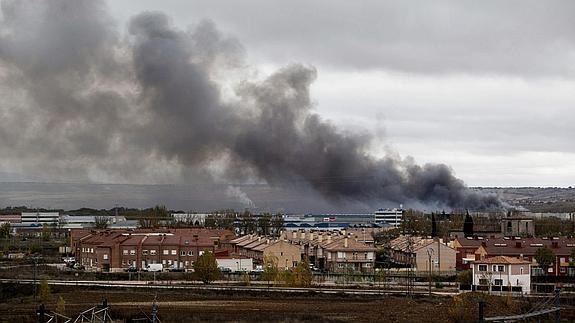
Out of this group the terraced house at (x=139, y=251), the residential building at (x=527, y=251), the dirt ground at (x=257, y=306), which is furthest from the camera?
the terraced house at (x=139, y=251)

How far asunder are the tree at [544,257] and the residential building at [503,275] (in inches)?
195

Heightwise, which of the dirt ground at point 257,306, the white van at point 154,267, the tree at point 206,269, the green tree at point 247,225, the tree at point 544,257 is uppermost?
the green tree at point 247,225

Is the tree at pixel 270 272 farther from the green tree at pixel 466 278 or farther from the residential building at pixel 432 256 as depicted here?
the green tree at pixel 466 278

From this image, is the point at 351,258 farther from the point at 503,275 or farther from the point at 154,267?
the point at 503,275

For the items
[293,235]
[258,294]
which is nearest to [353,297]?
[258,294]

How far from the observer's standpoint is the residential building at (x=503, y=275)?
4209 cm

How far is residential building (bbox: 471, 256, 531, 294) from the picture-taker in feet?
138

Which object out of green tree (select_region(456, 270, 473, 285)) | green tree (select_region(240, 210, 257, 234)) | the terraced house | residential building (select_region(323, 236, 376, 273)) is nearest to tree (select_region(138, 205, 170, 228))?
green tree (select_region(240, 210, 257, 234))

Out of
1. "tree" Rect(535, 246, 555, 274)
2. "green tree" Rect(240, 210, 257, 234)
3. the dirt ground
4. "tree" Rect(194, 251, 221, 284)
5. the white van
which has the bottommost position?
the dirt ground

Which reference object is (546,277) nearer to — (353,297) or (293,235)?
(353,297)

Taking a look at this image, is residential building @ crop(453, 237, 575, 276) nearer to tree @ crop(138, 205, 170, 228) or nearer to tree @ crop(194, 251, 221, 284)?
tree @ crop(194, 251, 221, 284)

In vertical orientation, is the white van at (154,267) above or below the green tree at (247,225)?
below

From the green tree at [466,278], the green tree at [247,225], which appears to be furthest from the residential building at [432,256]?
the green tree at [247,225]

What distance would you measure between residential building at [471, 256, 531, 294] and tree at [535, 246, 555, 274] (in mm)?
4953
